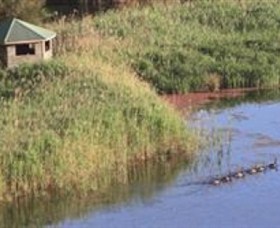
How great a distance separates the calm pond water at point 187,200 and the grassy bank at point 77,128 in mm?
369

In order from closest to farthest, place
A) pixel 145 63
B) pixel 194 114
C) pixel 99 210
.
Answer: pixel 99 210
pixel 194 114
pixel 145 63

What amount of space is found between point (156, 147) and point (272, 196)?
2919mm

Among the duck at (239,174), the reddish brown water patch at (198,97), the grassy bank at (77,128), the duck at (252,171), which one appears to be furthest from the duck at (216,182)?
the reddish brown water patch at (198,97)

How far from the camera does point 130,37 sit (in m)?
27.8

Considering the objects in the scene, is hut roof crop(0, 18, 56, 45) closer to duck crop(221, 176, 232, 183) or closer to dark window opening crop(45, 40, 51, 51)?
dark window opening crop(45, 40, 51, 51)

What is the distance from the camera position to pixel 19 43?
911 inches

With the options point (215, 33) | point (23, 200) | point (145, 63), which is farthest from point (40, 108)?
point (215, 33)

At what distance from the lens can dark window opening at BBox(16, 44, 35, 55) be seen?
2338 centimetres

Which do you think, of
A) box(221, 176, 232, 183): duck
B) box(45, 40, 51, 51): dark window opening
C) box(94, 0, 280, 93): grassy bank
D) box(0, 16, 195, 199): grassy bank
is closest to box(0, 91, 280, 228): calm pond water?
box(221, 176, 232, 183): duck

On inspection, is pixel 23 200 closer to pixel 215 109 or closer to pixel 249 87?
pixel 215 109

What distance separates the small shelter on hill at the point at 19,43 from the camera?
2308 centimetres

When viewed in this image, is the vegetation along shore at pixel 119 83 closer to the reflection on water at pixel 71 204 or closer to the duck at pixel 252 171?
the reflection on water at pixel 71 204

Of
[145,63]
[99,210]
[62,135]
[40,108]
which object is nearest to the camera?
[99,210]

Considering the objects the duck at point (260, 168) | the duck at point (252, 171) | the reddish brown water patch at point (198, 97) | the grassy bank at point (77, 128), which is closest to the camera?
the grassy bank at point (77, 128)
